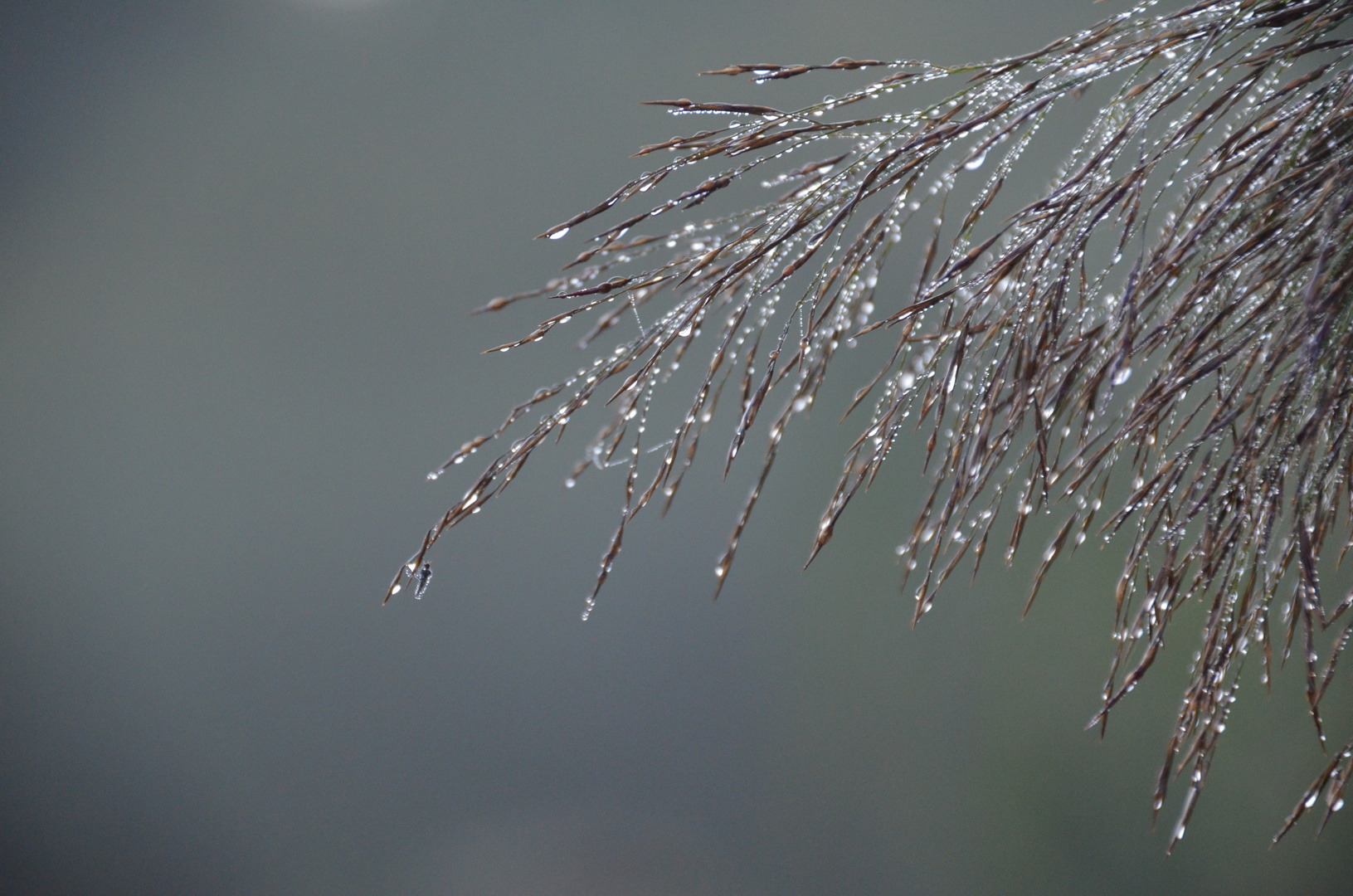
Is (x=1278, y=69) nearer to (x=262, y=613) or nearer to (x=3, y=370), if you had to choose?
(x=262, y=613)

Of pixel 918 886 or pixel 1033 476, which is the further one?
pixel 918 886

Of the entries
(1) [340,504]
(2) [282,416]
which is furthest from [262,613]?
(2) [282,416]

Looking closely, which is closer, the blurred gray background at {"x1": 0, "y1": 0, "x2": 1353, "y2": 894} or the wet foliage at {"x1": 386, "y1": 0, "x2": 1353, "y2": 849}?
the wet foliage at {"x1": 386, "y1": 0, "x2": 1353, "y2": 849}

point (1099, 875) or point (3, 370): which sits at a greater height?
point (3, 370)

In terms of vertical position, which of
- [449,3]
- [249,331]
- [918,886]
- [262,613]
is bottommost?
[918,886]

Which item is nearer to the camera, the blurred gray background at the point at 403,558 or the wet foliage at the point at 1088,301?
the wet foliage at the point at 1088,301

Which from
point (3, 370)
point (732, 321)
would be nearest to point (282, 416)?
point (3, 370)

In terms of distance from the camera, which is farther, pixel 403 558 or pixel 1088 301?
pixel 403 558
